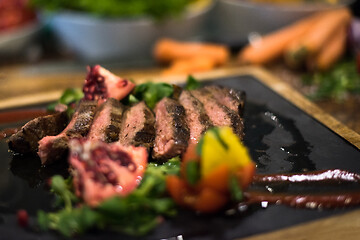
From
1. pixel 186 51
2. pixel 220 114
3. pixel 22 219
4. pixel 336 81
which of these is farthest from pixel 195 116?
pixel 186 51

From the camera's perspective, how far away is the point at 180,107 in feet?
10.8

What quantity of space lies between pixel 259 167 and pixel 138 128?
861 mm

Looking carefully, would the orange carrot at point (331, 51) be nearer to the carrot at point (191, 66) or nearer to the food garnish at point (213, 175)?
the carrot at point (191, 66)

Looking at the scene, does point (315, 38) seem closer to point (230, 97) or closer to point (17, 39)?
point (230, 97)

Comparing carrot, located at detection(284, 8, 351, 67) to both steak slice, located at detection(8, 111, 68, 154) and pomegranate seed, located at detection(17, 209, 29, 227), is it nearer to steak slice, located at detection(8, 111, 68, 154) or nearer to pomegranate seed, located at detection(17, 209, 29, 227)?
steak slice, located at detection(8, 111, 68, 154)

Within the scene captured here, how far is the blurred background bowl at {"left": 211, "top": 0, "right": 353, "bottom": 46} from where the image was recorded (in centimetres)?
619

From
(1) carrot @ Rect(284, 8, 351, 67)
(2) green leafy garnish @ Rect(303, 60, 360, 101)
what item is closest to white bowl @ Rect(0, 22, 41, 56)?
(1) carrot @ Rect(284, 8, 351, 67)

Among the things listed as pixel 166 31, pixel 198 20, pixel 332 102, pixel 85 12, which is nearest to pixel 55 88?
pixel 85 12

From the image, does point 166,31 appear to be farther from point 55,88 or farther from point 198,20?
point 55,88

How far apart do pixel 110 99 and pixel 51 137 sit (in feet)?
2.00

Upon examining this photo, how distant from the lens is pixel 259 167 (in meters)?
2.97

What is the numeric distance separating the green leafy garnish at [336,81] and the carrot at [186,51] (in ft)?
3.72

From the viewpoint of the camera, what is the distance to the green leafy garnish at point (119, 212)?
2.33 m

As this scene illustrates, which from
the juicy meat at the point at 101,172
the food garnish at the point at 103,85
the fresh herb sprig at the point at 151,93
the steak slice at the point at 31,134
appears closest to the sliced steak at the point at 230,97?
the fresh herb sprig at the point at 151,93
